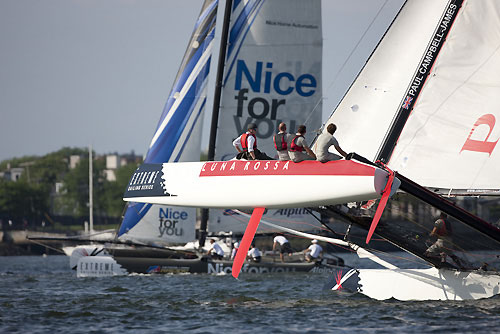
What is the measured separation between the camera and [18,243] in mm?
80938

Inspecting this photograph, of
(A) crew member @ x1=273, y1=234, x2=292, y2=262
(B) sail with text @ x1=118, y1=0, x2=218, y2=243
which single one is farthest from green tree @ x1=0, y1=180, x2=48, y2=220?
(A) crew member @ x1=273, y1=234, x2=292, y2=262

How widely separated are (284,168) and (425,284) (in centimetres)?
375

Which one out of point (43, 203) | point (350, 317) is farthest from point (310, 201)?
point (43, 203)

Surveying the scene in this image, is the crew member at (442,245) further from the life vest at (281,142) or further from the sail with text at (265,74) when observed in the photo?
the sail with text at (265,74)

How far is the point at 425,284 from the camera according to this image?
16.8 meters

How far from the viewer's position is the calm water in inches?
533

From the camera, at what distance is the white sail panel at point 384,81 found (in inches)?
714

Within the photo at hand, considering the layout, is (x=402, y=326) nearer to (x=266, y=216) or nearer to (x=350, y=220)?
(x=350, y=220)

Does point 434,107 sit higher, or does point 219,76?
point 219,76

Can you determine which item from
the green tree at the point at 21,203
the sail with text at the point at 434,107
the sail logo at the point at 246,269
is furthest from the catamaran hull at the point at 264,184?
the green tree at the point at 21,203

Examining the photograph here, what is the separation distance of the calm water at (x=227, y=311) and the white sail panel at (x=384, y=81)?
3415 mm

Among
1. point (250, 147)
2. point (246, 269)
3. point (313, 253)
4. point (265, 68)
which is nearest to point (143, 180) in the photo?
point (250, 147)

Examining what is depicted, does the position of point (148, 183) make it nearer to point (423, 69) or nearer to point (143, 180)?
point (143, 180)

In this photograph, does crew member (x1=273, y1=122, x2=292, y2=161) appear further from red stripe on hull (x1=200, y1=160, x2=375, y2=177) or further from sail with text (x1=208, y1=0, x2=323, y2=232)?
sail with text (x1=208, y1=0, x2=323, y2=232)
